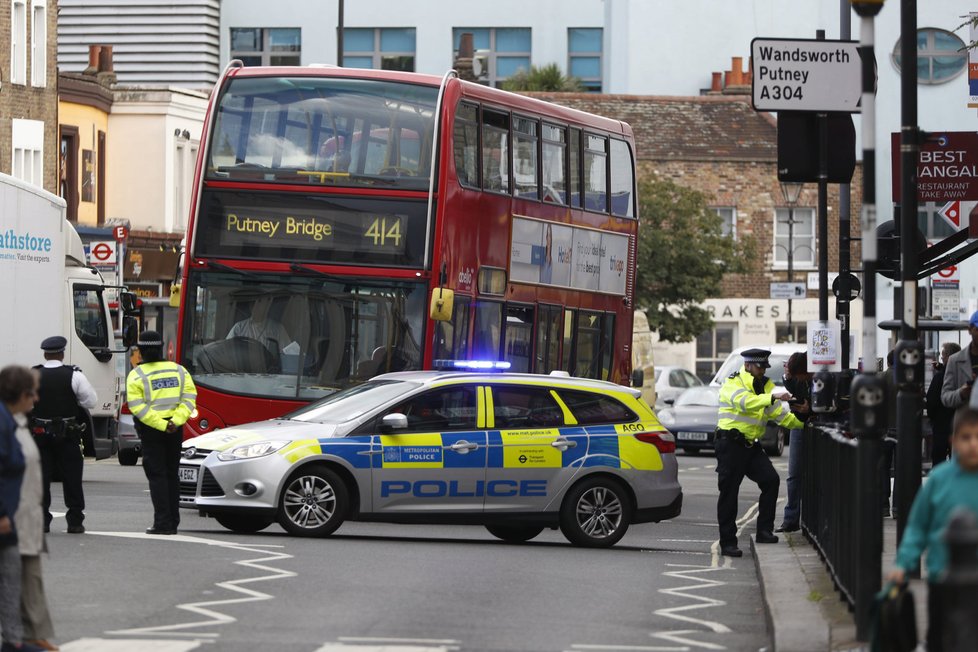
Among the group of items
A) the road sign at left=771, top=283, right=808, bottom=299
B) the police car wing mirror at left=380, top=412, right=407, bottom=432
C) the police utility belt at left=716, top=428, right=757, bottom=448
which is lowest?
the police utility belt at left=716, top=428, right=757, bottom=448

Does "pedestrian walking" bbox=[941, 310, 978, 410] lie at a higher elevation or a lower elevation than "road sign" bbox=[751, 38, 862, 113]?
lower

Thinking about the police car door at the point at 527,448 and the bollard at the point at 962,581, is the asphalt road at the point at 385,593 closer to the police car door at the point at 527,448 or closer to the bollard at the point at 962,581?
the police car door at the point at 527,448

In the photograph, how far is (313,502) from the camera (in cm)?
1752

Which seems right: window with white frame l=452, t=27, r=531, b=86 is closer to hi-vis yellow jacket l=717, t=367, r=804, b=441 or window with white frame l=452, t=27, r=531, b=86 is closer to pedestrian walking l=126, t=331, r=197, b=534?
pedestrian walking l=126, t=331, r=197, b=534

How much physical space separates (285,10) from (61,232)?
49.8 m

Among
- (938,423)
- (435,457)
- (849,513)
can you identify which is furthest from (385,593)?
(938,423)

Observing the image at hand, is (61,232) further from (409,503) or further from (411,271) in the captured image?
(409,503)

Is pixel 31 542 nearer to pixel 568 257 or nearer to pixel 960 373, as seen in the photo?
pixel 960 373

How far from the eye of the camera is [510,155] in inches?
885

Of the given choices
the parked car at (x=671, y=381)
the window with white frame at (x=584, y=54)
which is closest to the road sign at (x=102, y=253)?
the parked car at (x=671, y=381)

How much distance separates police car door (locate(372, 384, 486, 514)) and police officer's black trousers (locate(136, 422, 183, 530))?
1.65m

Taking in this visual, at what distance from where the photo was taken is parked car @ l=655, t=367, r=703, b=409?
45.8 meters

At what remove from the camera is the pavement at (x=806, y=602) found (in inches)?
425

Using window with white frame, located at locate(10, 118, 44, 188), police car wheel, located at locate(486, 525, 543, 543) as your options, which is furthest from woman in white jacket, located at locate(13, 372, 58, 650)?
window with white frame, located at locate(10, 118, 44, 188)
